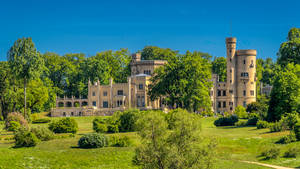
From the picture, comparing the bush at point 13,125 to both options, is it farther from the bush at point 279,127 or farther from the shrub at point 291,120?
the shrub at point 291,120

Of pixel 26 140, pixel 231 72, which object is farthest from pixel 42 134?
pixel 231 72

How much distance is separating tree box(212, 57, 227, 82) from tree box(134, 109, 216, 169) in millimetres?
83265

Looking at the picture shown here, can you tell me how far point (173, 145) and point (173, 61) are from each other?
56.5m

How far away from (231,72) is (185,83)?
22628mm

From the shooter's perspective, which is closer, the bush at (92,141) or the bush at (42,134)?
the bush at (92,141)

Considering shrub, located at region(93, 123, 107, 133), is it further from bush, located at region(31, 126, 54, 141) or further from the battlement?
the battlement

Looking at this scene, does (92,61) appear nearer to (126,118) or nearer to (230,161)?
(126,118)

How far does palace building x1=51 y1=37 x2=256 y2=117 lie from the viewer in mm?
92438

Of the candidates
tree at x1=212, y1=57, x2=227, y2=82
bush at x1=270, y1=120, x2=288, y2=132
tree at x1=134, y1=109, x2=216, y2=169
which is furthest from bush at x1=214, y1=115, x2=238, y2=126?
tree at x1=212, y1=57, x2=227, y2=82

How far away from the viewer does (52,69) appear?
11106 centimetres

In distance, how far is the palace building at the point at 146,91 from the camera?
9244 centimetres

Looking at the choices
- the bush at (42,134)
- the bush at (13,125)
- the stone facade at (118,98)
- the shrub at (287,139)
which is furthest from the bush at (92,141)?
the stone facade at (118,98)

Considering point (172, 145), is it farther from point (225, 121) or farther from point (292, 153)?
point (225, 121)

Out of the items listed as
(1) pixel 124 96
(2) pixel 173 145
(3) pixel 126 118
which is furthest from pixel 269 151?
(1) pixel 124 96
